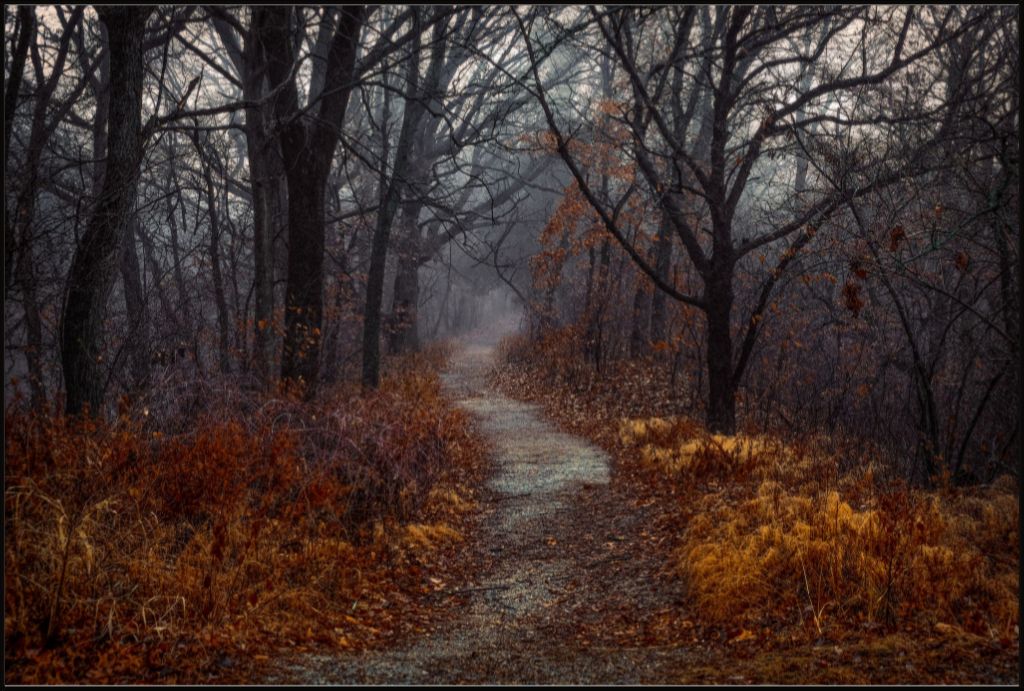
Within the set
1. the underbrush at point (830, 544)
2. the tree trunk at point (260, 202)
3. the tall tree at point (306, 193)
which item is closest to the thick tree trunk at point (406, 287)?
the tree trunk at point (260, 202)

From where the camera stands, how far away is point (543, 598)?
5836mm

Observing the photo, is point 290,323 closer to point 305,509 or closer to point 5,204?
point 305,509

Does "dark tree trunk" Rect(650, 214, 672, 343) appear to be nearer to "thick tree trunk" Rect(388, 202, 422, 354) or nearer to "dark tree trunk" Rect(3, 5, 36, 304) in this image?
"thick tree trunk" Rect(388, 202, 422, 354)

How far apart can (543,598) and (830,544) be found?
210 cm

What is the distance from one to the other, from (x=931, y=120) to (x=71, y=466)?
27.2 ft

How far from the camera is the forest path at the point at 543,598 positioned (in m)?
4.14

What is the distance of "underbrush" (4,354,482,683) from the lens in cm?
403

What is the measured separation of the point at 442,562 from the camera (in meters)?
6.73

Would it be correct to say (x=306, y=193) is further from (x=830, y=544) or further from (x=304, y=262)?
(x=830, y=544)

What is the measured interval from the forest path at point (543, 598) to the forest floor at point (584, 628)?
0.01 meters

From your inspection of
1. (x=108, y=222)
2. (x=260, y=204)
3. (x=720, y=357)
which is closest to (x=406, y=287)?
(x=260, y=204)

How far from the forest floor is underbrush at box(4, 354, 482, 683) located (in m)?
0.51

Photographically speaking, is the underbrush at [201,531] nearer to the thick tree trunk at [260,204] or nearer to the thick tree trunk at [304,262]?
the thick tree trunk at [304,262]

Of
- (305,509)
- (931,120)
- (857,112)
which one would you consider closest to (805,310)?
(857,112)
